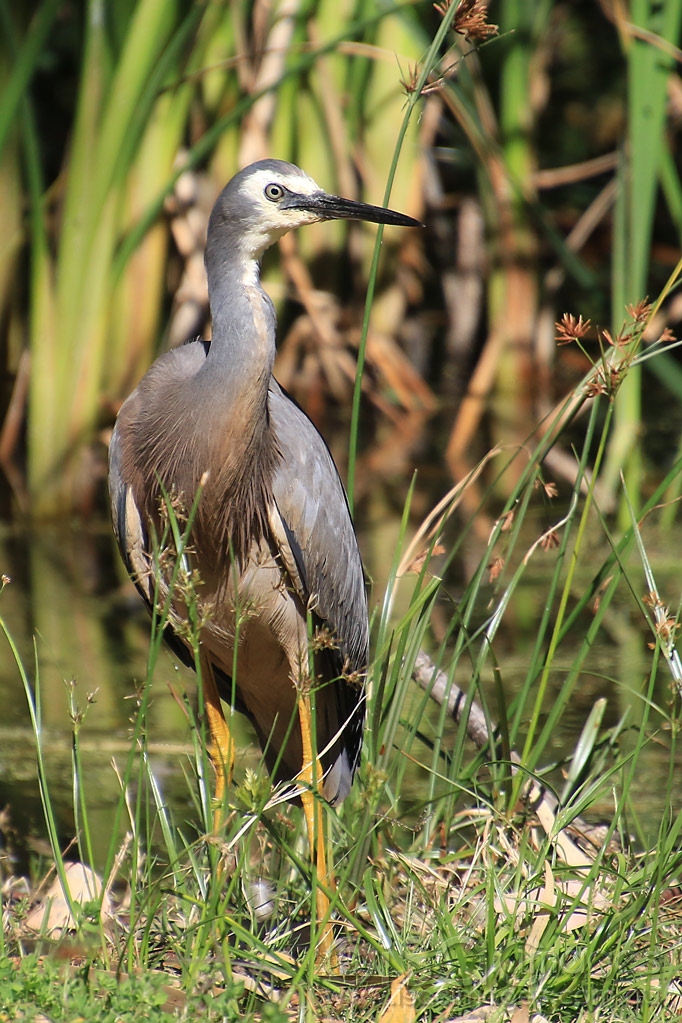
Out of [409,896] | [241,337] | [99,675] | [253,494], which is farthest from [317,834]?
[99,675]

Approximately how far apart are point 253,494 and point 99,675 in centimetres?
148

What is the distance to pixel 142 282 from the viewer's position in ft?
18.1

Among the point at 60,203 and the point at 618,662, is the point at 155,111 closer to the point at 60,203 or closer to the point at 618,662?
the point at 60,203

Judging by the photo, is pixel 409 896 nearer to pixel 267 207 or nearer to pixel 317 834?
pixel 317 834

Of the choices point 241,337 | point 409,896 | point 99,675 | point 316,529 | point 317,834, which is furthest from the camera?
point 99,675

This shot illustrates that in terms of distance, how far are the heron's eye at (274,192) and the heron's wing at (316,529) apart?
0.54m

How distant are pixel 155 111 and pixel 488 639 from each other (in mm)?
3473

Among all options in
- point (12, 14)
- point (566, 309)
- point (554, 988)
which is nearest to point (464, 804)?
point (554, 988)

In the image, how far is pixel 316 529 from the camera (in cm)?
309

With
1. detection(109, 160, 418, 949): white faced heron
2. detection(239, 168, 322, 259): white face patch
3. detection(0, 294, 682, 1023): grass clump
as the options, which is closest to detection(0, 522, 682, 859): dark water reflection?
detection(109, 160, 418, 949): white faced heron

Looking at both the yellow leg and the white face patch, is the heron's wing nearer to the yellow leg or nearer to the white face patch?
the yellow leg

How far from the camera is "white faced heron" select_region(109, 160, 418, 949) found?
2.81 m

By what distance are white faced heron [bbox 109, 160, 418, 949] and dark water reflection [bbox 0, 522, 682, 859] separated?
0.27 m

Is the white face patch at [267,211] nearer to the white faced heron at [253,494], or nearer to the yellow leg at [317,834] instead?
the white faced heron at [253,494]
